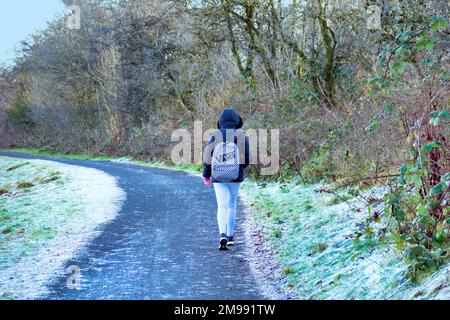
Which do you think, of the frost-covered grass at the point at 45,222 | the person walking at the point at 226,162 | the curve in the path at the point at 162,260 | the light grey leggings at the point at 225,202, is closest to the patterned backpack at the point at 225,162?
the person walking at the point at 226,162

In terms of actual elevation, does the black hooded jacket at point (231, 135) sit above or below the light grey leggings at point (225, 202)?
above

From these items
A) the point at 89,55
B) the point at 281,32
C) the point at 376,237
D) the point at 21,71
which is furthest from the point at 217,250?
the point at 21,71

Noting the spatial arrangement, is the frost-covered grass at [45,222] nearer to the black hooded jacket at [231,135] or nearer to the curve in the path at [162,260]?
the curve in the path at [162,260]

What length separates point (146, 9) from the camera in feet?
107

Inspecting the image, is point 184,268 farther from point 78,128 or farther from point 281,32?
point 78,128

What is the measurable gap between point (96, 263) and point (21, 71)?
4794 cm

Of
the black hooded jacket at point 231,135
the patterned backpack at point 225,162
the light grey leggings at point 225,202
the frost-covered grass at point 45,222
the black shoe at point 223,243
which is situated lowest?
the frost-covered grass at point 45,222

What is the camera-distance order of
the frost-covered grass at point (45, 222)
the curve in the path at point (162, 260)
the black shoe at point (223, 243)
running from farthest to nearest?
the black shoe at point (223, 243), the frost-covered grass at point (45, 222), the curve in the path at point (162, 260)

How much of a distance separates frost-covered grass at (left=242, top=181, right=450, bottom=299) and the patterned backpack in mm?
1266

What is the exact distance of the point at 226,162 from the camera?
8461 mm

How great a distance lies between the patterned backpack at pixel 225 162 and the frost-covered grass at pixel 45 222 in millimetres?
2470

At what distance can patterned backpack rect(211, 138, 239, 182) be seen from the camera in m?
8.45

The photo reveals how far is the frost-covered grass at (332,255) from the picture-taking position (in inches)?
220
